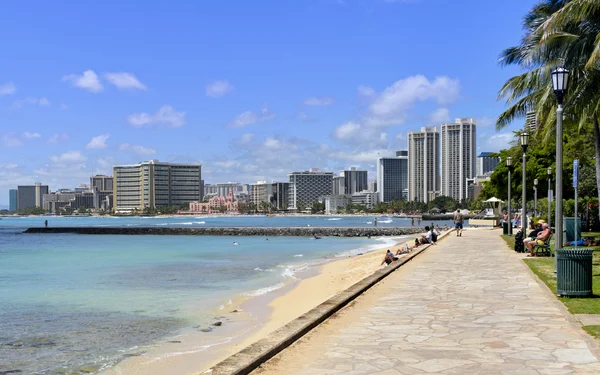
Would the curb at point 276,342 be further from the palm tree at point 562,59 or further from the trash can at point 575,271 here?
the palm tree at point 562,59

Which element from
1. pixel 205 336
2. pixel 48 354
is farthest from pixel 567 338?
pixel 48 354

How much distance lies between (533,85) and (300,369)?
19752 millimetres

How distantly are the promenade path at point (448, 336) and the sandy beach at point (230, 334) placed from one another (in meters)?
2.19

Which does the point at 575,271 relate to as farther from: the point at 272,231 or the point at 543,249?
the point at 272,231

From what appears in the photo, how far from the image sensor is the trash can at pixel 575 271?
34.1 ft

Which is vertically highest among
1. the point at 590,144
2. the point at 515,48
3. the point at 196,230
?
the point at 515,48

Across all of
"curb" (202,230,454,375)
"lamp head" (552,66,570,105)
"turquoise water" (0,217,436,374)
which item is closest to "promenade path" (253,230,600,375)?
"curb" (202,230,454,375)

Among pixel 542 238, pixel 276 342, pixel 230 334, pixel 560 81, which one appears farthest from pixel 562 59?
pixel 276 342

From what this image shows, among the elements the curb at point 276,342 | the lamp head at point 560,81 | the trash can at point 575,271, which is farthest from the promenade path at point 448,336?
the lamp head at point 560,81

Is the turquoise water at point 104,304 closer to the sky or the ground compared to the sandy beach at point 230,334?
closer to the ground

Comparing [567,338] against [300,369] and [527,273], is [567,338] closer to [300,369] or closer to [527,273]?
[300,369]

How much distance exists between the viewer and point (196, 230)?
299 feet

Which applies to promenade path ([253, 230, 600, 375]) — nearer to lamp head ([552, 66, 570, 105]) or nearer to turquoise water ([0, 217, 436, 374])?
lamp head ([552, 66, 570, 105])

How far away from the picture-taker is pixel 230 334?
40.5 feet
